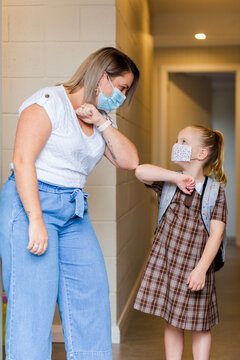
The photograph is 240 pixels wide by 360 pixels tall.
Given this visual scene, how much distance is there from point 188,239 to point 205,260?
12 centimetres

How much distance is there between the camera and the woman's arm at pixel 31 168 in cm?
152

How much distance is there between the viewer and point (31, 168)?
4.99 ft

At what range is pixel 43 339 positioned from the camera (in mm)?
1589

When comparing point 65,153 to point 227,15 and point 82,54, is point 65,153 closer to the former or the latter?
point 82,54

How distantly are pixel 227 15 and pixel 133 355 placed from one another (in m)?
4.21

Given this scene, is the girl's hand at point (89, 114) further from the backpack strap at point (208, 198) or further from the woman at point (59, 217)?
the backpack strap at point (208, 198)

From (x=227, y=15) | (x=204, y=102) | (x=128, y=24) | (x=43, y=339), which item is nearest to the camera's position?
(x=43, y=339)

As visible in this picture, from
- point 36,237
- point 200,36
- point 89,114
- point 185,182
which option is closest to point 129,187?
point 185,182

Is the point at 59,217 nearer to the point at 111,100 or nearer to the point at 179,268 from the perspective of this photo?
the point at 111,100

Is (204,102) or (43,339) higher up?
(204,102)

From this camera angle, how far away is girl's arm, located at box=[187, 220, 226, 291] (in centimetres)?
208

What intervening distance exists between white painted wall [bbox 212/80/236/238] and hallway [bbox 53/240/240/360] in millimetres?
4186

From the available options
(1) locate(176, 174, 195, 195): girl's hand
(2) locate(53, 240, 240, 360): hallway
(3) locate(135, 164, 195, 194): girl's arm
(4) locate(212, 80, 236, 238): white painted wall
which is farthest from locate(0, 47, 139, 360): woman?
(4) locate(212, 80, 236, 238): white painted wall

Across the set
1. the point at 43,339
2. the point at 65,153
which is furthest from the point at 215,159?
the point at 43,339
